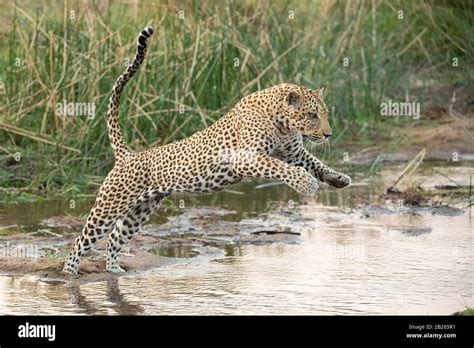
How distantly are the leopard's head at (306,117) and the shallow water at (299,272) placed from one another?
39.7 inches

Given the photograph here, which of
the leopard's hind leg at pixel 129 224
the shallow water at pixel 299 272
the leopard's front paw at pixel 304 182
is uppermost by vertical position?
the leopard's front paw at pixel 304 182

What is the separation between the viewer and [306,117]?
9062mm

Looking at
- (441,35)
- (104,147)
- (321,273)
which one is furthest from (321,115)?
(441,35)

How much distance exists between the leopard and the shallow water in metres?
0.47

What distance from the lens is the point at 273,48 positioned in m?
14.4

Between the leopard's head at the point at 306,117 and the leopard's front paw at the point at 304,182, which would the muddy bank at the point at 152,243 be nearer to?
the leopard's head at the point at 306,117

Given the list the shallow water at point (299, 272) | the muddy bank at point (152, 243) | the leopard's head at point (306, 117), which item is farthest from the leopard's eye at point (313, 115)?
the muddy bank at point (152, 243)

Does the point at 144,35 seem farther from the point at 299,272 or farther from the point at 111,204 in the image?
the point at 299,272

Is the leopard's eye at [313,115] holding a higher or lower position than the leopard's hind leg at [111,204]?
higher

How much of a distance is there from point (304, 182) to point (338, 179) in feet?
1.53

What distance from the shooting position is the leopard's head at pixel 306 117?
9047mm

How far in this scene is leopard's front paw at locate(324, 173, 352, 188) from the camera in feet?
28.9

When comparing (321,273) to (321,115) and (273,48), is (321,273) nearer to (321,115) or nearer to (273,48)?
(321,115)

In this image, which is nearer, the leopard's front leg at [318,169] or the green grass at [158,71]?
the leopard's front leg at [318,169]
